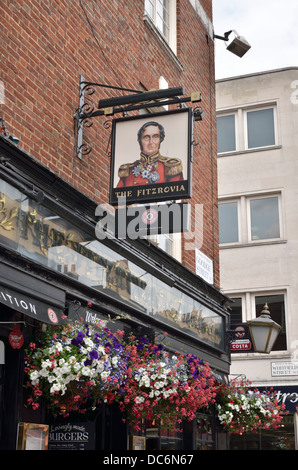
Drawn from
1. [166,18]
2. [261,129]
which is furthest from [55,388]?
[261,129]

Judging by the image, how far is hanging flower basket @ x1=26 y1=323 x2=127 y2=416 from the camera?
6.64 m

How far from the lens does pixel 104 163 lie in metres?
9.61

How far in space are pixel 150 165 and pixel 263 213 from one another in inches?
520

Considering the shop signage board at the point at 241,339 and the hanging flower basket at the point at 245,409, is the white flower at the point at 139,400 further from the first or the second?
the shop signage board at the point at 241,339

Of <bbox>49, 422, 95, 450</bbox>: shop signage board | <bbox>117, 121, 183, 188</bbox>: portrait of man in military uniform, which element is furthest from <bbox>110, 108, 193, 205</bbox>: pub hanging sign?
<bbox>49, 422, 95, 450</bbox>: shop signage board

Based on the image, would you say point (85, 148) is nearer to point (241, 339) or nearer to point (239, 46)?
point (241, 339)

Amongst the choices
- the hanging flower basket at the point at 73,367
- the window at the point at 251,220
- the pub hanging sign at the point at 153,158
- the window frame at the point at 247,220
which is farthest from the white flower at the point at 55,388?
→ the window at the point at 251,220

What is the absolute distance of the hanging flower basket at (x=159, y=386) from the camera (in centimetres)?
784

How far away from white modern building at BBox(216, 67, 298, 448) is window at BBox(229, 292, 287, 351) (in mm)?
30

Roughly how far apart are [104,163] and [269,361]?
11.9 meters

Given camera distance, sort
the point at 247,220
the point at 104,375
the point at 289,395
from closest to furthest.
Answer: the point at 104,375 → the point at 289,395 → the point at 247,220

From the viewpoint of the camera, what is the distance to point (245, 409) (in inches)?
444

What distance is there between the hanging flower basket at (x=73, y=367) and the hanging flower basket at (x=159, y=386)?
0.48m

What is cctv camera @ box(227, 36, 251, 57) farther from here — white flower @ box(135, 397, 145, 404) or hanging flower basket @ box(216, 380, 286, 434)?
white flower @ box(135, 397, 145, 404)
